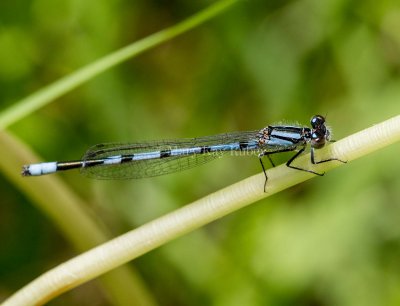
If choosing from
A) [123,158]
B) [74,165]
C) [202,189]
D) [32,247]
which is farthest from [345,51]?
[32,247]

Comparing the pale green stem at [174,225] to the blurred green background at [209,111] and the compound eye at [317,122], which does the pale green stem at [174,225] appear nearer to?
the compound eye at [317,122]

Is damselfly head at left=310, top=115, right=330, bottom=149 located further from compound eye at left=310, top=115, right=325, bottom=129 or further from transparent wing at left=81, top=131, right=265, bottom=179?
transparent wing at left=81, top=131, right=265, bottom=179

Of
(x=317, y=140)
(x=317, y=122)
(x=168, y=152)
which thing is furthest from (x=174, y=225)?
(x=168, y=152)

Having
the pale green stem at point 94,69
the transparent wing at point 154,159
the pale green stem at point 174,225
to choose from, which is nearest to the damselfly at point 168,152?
the transparent wing at point 154,159

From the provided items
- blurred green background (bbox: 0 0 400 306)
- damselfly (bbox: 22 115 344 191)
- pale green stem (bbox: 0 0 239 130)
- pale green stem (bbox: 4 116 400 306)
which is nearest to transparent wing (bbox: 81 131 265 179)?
damselfly (bbox: 22 115 344 191)

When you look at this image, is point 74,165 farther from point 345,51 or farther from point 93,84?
point 345,51

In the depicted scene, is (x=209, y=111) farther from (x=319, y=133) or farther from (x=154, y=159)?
(x=319, y=133)
